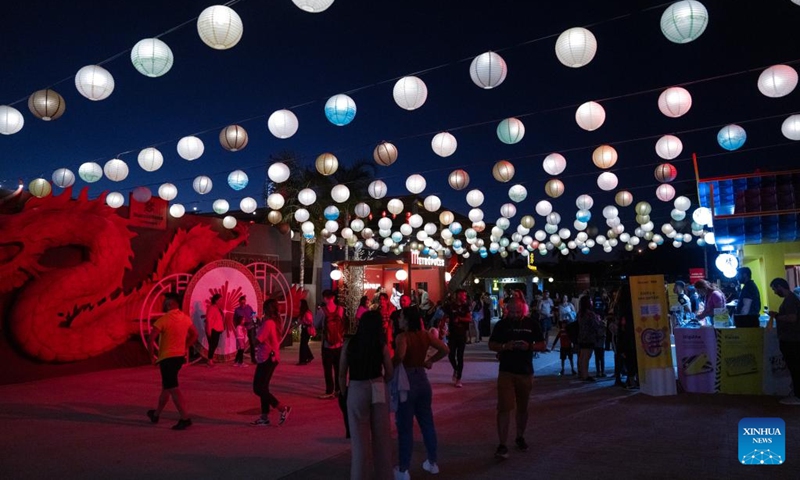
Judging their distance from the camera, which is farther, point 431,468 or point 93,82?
point 93,82

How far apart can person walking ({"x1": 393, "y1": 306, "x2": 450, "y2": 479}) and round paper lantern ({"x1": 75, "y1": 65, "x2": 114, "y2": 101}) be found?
573cm

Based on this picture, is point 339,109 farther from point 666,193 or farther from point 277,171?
point 666,193

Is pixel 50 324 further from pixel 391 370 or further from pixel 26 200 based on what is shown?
pixel 391 370

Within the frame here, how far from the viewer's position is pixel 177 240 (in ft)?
46.9

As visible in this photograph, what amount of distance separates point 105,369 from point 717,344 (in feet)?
41.2

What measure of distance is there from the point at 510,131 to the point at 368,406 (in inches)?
268

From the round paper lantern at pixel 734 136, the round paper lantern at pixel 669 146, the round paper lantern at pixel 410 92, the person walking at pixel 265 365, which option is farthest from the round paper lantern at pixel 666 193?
the person walking at pixel 265 365

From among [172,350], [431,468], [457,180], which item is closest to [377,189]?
[457,180]

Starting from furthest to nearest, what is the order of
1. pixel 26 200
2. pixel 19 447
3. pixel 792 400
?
pixel 26 200 → pixel 792 400 → pixel 19 447

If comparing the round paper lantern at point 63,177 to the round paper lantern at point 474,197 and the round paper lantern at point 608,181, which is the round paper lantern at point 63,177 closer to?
the round paper lantern at point 474,197

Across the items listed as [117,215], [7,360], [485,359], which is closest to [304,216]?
[117,215]

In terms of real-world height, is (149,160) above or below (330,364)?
above

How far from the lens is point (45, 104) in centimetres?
850

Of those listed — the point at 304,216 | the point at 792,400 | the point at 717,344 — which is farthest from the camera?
the point at 304,216
